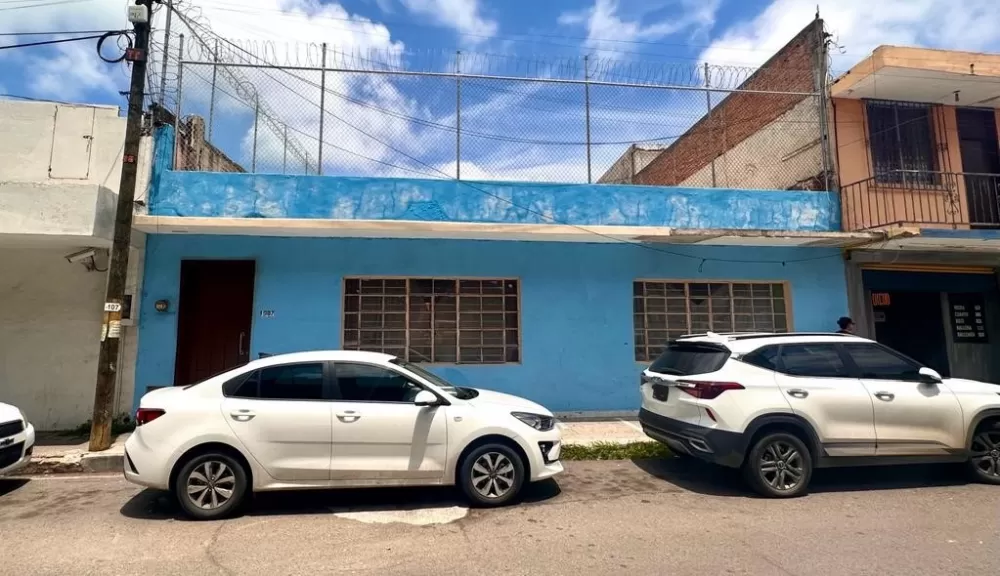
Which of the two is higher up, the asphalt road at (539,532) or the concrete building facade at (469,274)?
the concrete building facade at (469,274)

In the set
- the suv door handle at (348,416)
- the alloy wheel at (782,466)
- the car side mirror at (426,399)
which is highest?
the car side mirror at (426,399)

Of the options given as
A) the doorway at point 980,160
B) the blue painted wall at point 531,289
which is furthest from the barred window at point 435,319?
the doorway at point 980,160

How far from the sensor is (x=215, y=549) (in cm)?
433

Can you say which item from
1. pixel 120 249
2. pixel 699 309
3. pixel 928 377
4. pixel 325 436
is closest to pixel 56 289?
pixel 120 249

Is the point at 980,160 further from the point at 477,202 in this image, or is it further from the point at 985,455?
the point at 477,202

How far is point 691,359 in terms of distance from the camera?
622 cm

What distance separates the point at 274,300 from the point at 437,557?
6.22m

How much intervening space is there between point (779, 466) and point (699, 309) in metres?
4.99

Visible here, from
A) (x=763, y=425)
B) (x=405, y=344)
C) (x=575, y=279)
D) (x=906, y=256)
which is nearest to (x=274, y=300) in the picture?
(x=405, y=344)

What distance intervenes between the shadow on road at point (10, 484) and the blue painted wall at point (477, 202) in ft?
14.0

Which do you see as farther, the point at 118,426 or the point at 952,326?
the point at 952,326

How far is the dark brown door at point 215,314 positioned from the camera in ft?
30.8

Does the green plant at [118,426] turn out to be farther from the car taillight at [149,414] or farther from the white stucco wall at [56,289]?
the car taillight at [149,414]

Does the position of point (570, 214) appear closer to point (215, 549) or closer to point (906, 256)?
point (906, 256)
